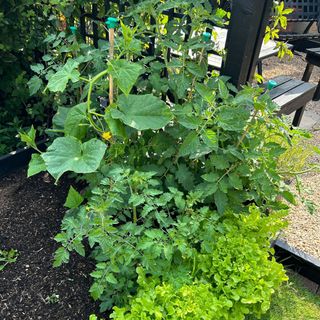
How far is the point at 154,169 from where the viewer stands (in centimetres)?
170

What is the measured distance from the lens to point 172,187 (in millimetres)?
1528

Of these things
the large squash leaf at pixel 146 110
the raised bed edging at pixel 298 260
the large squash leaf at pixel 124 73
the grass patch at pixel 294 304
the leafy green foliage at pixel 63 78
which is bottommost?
the grass patch at pixel 294 304

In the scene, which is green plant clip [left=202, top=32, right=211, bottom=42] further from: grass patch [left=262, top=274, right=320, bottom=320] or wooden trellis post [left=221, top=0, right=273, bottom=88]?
grass patch [left=262, top=274, right=320, bottom=320]

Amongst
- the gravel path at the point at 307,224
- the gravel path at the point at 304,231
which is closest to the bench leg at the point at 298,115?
the gravel path at the point at 307,224

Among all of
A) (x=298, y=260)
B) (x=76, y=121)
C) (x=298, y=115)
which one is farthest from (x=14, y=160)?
(x=298, y=115)

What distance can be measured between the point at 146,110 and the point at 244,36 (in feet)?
2.17

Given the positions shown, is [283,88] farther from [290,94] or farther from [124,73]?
[124,73]

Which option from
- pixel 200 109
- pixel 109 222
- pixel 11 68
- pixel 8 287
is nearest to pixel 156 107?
pixel 200 109

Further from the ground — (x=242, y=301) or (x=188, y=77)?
(x=188, y=77)

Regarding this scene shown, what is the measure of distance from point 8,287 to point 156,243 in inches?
34.0

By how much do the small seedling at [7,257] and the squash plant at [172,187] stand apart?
18.8 inches

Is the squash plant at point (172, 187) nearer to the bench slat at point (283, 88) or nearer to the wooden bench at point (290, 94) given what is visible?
the wooden bench at point (290, 94)

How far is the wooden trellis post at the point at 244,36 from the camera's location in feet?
5.52

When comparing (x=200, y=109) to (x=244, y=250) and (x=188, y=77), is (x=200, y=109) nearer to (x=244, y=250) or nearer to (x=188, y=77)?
(x=188, y=77)
